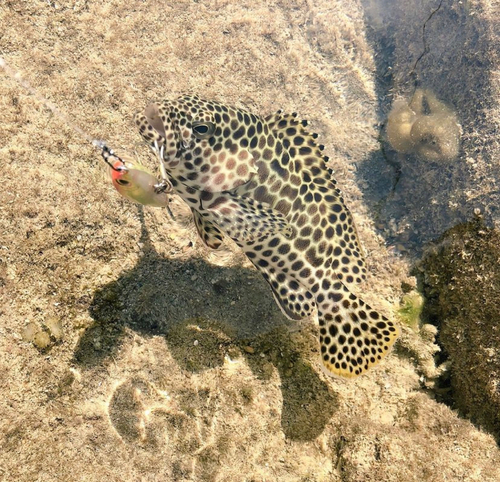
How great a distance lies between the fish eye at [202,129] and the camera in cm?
387

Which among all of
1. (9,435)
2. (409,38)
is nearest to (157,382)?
(9,435)

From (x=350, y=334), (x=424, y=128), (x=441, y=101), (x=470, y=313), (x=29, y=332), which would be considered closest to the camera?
(x=29, y=332)

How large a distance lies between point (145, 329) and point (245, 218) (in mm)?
1577

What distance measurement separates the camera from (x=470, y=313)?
178 inches

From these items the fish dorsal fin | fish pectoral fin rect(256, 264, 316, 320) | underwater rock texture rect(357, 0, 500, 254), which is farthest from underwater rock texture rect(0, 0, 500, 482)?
the fish dorsal fin

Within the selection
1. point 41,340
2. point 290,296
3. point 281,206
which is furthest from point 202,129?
point 41,340

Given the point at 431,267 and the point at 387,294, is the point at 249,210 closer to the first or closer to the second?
the point at 387,294

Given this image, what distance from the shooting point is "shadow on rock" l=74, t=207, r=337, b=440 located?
397 cm

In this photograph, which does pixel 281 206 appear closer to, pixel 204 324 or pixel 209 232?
pixel 209 232

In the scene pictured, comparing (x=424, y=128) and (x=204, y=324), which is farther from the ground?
(x=424, y=128)

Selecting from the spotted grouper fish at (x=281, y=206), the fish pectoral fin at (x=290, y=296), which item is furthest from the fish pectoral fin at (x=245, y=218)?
the fish pectoral fin at (x=290, y=296)

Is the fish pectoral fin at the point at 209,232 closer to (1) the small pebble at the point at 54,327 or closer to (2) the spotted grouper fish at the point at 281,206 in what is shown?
(2) the spotted grouper fish at the point at 281,206

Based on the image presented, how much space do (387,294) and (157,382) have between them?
3.06 meters

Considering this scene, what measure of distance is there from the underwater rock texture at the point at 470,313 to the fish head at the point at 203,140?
9.09 ft
